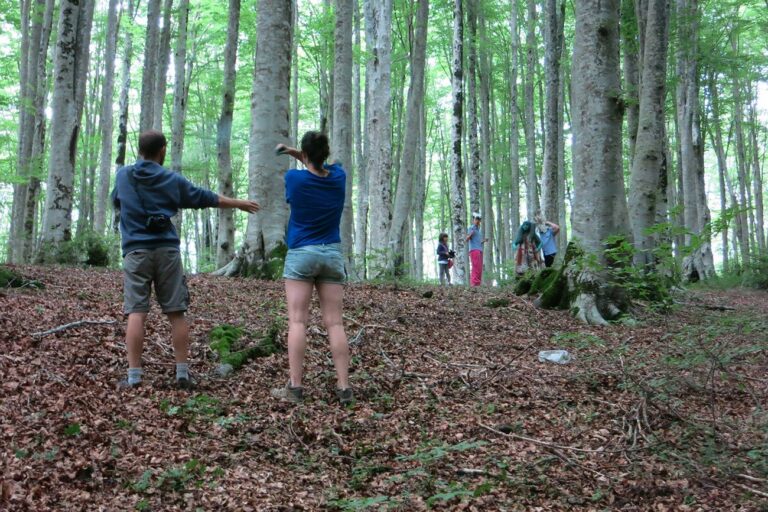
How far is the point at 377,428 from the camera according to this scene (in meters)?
3.96

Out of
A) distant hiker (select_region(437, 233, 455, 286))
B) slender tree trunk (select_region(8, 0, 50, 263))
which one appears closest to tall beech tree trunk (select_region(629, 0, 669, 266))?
distant hiker (select_region(437, 233, 455, 286))

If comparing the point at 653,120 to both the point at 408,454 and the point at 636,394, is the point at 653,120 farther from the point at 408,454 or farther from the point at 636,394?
the point at 408,454

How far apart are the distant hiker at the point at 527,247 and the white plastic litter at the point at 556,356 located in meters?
6.57

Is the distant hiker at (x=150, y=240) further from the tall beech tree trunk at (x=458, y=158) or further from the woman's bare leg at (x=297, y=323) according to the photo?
the tall beech tree trunk at (x=458, y=158)

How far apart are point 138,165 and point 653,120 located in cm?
913

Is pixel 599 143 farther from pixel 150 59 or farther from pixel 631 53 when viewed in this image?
pixel 150 59

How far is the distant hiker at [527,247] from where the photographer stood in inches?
488

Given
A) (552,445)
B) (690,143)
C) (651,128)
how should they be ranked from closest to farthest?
(552,445), (651,128), (690,143)

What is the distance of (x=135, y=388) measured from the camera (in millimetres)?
3994

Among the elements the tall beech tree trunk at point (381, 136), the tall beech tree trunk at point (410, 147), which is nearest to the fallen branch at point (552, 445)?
the tall beech tree trunk at point (381, 136)

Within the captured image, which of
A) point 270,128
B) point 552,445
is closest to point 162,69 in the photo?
point 270,128

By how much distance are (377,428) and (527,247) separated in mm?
9196

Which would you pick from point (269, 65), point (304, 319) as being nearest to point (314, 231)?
point (304, 319)

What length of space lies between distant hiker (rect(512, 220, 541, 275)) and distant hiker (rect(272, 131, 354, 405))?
8.69 meters
